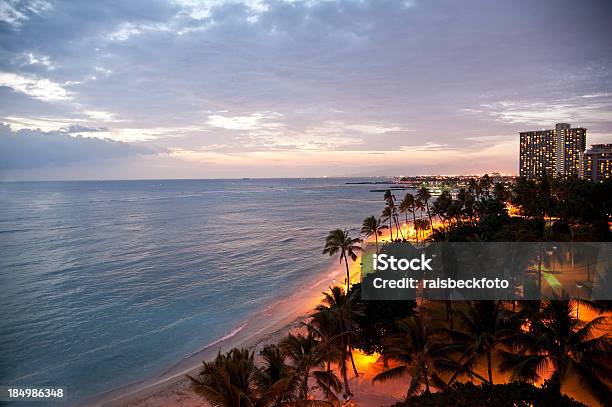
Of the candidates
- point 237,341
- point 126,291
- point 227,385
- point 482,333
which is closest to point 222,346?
point 237,341

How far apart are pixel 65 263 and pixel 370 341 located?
178ft


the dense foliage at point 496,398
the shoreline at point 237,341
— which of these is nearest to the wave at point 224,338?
the shoreline at point 237,341

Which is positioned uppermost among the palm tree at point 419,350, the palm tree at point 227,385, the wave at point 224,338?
the palm tree at point 227,385

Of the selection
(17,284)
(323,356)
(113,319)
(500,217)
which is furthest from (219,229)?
(323,356)

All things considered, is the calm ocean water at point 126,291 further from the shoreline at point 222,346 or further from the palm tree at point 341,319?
the palm tree at point 341,319

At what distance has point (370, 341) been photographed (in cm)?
2612

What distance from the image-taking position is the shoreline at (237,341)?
24.8 metres

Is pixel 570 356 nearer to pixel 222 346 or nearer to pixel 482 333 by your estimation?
pixel 482 333

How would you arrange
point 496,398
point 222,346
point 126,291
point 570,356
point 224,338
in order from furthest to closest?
1. point 126,291
2. point 224,338
3. point 222,346
4. point 570,356
5. point 496,398

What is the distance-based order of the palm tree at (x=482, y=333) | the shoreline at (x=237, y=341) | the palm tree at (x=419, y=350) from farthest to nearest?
the shoreline at (x=237, y=341) → the palm tree at (x=482, y=333) → the palm tree at (x=419, y=350)

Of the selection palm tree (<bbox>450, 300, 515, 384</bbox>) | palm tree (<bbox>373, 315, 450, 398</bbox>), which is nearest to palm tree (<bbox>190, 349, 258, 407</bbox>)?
palm tree (<bbox>373, 315, 450, 398</bbox>)

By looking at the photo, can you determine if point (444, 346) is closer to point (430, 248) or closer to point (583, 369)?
point (583, 369)

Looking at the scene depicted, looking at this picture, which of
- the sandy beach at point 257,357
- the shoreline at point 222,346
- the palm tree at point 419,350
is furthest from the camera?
the shoreline at point 222,346

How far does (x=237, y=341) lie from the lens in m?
32.9
